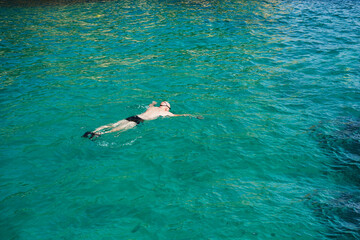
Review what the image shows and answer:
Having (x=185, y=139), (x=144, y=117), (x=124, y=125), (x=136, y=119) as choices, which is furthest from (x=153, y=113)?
(x=185, y=139)

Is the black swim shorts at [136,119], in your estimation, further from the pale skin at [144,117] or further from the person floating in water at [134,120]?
the pale skin at [144,117]

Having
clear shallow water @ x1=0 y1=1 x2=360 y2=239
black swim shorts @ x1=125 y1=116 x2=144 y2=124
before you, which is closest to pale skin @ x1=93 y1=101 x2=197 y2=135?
black swim shorts @ x1=125 y1=116 x2=144 y2=124

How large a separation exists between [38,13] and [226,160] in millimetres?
32385

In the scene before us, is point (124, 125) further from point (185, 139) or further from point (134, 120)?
point (185, 139)

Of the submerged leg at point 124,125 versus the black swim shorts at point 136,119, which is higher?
the black swim shorts at point 136,119

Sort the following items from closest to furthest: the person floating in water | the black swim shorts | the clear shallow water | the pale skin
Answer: the clear shallow water, the person floating in water, the pale skin, the black swim shorts

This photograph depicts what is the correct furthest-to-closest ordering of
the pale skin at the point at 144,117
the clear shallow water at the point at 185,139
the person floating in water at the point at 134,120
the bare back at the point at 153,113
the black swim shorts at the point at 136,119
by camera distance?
the bare back at the point at 153,113 < the black swim shorts at the point at 136,119 < the pale skin at the point at 144,117 < the person floating in water at the point at 134,120 < the clear shallow water at the point at 185,139

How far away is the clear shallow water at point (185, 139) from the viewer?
7555 mm

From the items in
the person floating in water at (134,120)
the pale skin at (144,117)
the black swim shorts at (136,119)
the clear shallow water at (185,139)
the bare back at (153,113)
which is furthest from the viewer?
the bare back at (153,113)

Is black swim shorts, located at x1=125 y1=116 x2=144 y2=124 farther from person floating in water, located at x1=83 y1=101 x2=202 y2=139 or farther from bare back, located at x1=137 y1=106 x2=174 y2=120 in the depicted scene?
bare back, located at x1=137 y1=106 x2=174 y2=120

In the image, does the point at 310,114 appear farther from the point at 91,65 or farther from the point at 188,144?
the point at 91,65

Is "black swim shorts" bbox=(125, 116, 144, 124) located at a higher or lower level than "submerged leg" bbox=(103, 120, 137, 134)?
higher

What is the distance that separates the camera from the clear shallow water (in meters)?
7.55

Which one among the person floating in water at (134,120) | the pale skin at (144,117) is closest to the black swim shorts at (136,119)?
the person floating in water at (134,120)
